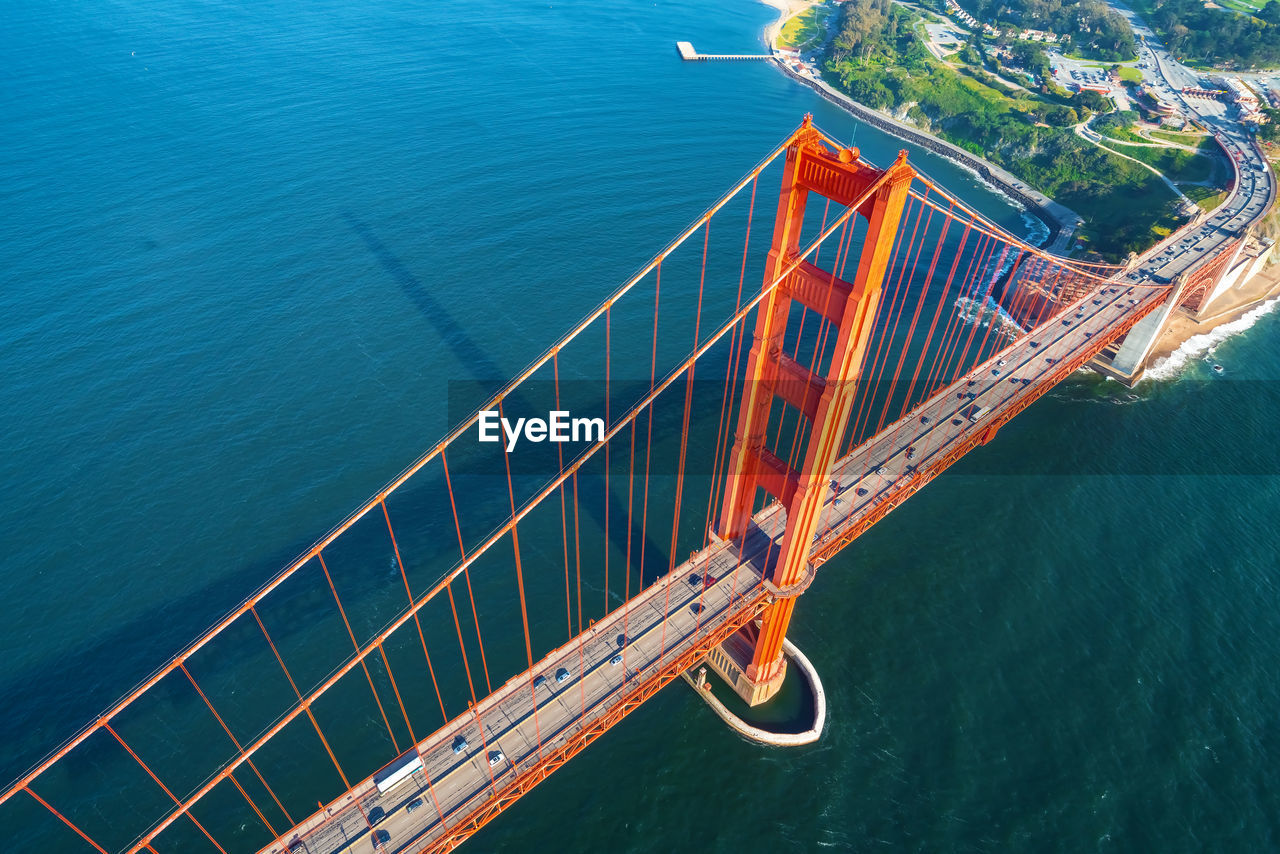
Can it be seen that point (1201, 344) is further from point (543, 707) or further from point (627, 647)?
point (543, 707)

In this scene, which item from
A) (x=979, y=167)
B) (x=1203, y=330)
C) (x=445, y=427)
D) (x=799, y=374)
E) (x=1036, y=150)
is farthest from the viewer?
(x=979, y=167)

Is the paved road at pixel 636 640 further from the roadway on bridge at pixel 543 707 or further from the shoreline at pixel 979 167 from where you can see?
the shoreline at pixel 979 167

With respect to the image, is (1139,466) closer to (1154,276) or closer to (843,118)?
(1154,276)

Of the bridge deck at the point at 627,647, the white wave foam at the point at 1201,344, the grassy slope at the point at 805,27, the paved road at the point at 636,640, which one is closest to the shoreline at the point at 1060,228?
the white wave foam at the point at 1201,344

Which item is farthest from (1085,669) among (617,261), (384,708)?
(617,261)

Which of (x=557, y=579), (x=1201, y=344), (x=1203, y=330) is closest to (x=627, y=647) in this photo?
(x=557, y=579)

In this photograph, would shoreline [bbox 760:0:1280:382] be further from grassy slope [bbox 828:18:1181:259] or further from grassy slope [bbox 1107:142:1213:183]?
grassy slope [bbox 1107:142:1213:183]
